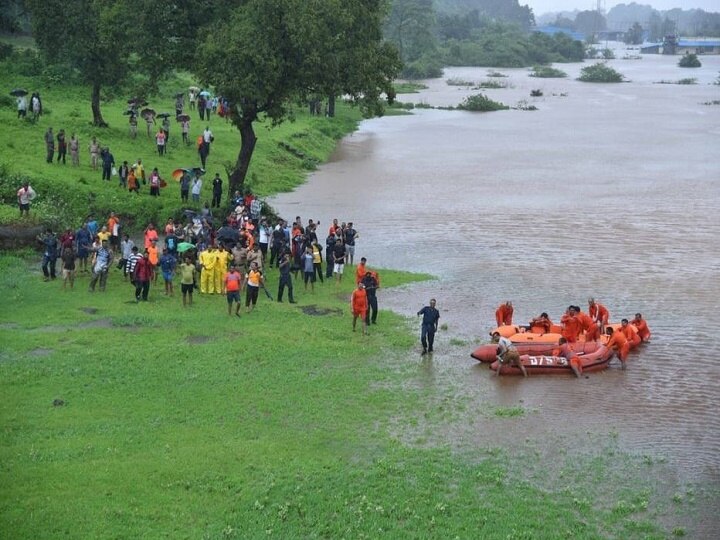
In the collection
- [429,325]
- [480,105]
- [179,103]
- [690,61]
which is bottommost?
[429,325]

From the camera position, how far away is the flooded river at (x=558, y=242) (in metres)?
19.2

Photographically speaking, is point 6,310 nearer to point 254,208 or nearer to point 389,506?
point 254,208

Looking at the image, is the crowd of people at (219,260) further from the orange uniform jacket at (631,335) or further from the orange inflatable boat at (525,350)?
the orange uniform jacket at (631,335)

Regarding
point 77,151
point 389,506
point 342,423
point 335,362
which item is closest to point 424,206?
point 77,151

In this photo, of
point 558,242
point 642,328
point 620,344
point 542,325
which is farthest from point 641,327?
point 558,242

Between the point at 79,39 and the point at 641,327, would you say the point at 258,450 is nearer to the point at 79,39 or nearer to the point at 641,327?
the point at 641,327

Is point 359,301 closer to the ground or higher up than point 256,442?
higher up

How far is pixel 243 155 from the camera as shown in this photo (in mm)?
35312

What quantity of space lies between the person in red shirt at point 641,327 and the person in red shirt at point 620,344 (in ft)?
3.18

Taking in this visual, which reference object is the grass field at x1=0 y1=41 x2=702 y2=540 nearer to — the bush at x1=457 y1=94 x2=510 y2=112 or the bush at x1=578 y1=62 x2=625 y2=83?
the bush at x1=457 y1=94 x2=510 y2=112

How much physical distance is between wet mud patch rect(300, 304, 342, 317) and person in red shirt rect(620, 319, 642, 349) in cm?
663

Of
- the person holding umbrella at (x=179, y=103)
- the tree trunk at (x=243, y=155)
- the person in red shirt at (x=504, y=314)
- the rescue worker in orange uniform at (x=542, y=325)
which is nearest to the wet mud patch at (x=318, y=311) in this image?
the person in red shirt at (x=504, y=314)

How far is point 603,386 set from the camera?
20.5 metres

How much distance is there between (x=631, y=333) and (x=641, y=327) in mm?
565
